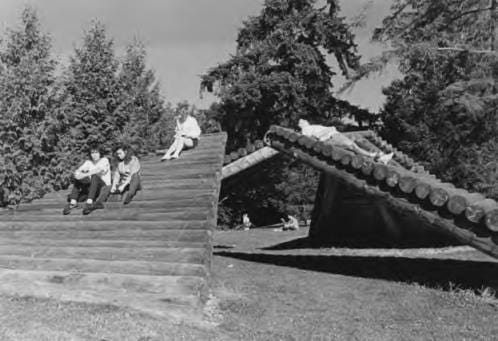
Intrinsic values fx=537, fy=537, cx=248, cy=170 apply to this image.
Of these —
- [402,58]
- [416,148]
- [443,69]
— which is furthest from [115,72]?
[416,148]

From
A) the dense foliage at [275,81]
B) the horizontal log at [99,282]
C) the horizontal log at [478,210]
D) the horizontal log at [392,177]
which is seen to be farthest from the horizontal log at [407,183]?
the dense foliage at [275,81]

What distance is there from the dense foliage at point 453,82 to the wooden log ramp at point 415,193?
24.1 ft

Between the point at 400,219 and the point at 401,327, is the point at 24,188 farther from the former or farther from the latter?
the point at 401,327

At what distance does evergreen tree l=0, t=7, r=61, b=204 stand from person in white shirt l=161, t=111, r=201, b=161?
21.1 ft

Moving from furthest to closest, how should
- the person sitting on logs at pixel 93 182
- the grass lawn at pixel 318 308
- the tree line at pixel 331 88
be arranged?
the tree line at pixel 331 88 → the person sitting on logs at pixel 93 182 → the grass lawn at pixel 318 308

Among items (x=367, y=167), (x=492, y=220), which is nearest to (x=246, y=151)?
(x=367, y=167)

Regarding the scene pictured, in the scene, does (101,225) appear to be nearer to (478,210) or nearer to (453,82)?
(478,210)

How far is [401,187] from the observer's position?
8828 mm

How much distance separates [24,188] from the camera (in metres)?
17.7

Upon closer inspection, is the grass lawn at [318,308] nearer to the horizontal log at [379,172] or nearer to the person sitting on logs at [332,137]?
the horizontal log at [379,172]

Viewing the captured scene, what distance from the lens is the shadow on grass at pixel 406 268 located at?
29.7 ft

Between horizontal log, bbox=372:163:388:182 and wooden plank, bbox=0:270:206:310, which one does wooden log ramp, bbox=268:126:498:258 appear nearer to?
horizontal log, bbox=372:163:388:182

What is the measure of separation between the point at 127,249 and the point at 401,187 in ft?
14.7

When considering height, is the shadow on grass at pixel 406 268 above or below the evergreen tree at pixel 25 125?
below
